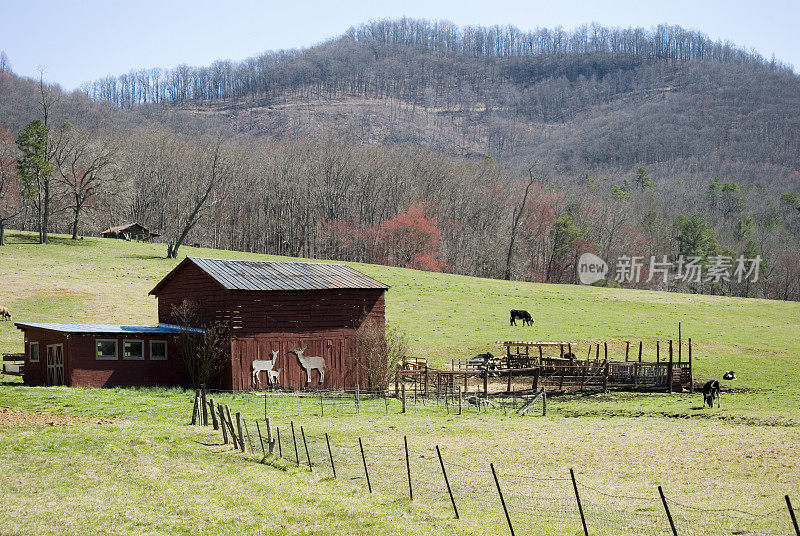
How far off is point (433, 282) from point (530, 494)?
5795 cm

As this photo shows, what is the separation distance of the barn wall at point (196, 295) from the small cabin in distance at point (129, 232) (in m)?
59.7

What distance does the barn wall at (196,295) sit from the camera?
36812 millimetres

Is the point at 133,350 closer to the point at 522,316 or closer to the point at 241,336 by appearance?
the point at 241,336

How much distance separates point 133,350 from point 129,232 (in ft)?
220

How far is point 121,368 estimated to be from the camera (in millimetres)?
35344

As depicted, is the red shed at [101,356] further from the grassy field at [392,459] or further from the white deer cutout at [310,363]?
the white deer cutout at [310,363]

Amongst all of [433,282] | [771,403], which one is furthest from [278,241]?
[771,403]

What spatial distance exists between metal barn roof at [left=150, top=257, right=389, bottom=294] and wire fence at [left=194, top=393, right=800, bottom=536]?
14.3 metres

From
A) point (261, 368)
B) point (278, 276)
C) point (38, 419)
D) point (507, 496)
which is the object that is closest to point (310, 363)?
point (261, 368)

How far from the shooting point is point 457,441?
2412 cm

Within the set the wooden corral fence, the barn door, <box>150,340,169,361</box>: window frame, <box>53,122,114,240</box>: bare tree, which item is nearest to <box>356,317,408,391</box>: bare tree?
the wooden corral fence

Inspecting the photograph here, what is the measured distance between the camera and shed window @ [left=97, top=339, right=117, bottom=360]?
114ft

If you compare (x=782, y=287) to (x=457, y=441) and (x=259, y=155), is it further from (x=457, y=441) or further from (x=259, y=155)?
(x=457, y=441)

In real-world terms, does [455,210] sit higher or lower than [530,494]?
higher
